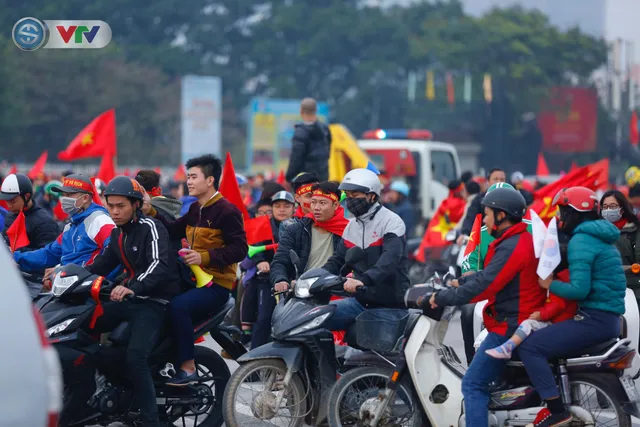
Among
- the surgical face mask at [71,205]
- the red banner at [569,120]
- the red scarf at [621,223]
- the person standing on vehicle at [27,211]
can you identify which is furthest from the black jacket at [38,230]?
the red banner at [569,120]

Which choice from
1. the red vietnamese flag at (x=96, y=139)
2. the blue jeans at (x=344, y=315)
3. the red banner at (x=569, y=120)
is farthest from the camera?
the red banner at (x=569, y=120)

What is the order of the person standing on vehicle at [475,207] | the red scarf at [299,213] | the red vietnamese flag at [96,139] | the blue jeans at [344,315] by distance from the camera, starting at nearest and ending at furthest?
1. the blue jeans at [344,315]
2. the red scarf at [299,213]
3. the person standing on vehicle at [475,207]
4. the red vietnamese flag at [96,139]

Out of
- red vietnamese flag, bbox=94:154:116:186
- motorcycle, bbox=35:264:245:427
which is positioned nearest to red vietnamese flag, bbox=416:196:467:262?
red vietnamese flag, bbox=94:154:116:186

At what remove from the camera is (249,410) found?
709cm

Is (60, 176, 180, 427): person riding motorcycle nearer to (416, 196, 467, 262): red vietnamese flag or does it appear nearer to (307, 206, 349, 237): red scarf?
(307, 206, 349, 237): red scarf

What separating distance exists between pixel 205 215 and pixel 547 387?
2.46 metres

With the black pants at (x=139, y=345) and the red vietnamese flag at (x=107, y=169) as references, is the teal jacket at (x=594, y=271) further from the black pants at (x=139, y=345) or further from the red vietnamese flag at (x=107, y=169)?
the red vietnamese flag at (x=107, y=169)

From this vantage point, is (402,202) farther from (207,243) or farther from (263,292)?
(207,243)

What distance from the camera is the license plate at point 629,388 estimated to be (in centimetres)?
657

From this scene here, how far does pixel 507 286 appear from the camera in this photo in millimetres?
6625

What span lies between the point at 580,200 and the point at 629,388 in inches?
41.8

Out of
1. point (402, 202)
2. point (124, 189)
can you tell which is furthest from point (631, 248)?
point (402, 202)

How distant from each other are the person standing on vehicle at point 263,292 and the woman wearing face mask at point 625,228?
2.66 meters

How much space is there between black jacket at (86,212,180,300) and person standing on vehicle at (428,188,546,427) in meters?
1.62
